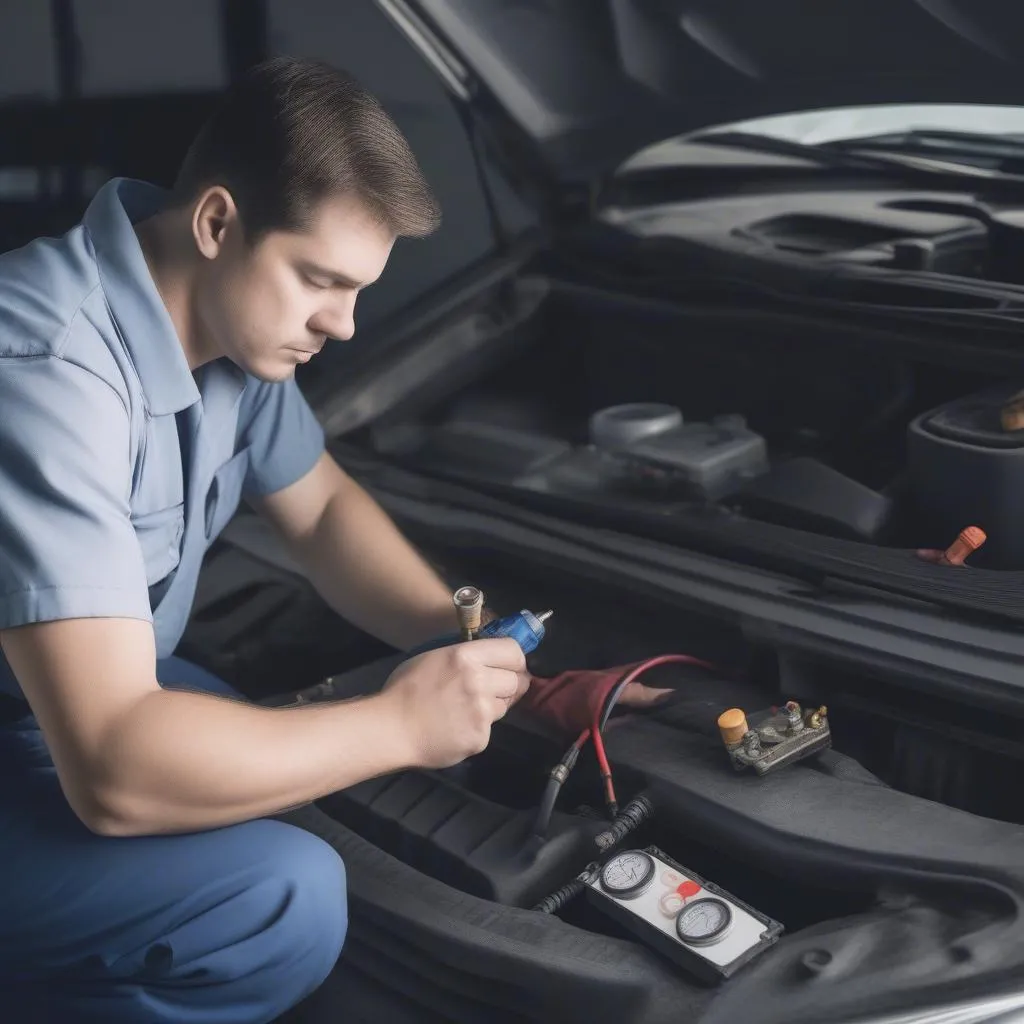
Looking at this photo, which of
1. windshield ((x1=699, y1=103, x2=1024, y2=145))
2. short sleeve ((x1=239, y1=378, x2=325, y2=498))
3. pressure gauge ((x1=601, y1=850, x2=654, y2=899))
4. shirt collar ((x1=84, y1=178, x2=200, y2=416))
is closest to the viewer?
pressure gauge ((x1=601, y1=850, x2=654, y2=899))

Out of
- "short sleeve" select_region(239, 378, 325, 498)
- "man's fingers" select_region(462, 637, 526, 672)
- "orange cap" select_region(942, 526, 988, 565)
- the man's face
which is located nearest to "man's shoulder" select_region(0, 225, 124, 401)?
the man's face

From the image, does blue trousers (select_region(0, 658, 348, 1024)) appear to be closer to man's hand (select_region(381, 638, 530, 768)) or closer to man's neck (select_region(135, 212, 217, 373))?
man's hand (select_region(381, 638, 530, 768))

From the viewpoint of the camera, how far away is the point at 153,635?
1191mm

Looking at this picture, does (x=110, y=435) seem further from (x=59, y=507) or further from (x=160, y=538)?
(x=160, y=538)

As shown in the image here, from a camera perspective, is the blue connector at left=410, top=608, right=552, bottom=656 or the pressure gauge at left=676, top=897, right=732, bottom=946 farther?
the blue connector at left=410, top=608, right=552, bottom=656

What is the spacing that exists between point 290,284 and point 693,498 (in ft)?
1.82

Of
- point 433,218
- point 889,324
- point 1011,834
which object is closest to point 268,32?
point 433,218

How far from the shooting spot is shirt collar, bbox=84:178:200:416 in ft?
3.92

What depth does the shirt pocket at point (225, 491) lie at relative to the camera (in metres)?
1.44

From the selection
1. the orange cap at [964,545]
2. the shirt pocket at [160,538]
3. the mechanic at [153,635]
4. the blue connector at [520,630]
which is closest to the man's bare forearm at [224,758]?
the mechanic at [153,635]

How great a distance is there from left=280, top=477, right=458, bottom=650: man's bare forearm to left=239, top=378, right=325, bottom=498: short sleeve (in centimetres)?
6

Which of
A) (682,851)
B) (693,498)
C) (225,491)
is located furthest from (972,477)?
(225,491)

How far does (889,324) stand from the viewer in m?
1.47

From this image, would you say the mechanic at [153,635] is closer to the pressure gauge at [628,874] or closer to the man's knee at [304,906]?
the man's knee at [304,906]
